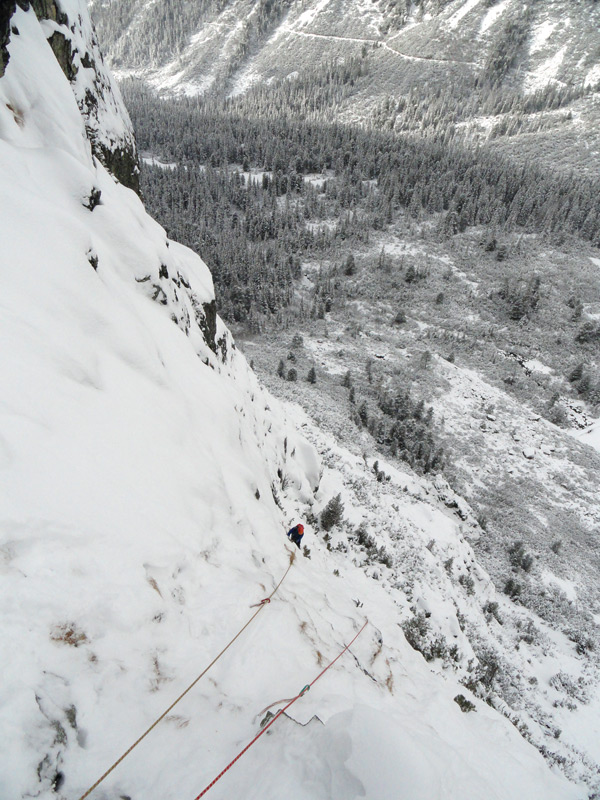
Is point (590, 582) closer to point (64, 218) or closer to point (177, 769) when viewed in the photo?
point (177, 769)

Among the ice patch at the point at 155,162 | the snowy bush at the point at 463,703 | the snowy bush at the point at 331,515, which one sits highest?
the snowy bush at the point at 463,703

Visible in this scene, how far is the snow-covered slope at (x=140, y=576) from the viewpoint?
299 centimetres

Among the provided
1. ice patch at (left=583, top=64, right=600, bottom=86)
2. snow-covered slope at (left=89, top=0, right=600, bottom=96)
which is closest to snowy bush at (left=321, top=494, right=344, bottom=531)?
ice patch at (left=583, top=64, right=600, bottom=86)

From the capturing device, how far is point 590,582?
15.9m

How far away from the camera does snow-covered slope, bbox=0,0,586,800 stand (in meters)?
2.99

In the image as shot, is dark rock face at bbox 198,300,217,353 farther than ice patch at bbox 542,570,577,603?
No

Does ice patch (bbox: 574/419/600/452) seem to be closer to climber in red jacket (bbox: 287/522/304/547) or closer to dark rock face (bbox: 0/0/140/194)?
climber in red jacket (bbox: 287/522/304/547)

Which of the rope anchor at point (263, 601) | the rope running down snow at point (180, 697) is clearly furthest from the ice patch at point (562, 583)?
the rope anchor at point (263, 601)

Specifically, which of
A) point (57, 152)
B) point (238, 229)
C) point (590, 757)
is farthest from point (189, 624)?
point (238, 229)

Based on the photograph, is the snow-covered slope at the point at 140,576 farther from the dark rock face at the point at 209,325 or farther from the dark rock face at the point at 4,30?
the dark rock face at the point at 209,325

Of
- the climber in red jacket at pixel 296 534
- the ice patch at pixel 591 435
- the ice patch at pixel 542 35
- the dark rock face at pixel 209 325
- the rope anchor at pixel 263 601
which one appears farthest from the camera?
the ice patch at pixel 542 35

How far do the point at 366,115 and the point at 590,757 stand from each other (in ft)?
447

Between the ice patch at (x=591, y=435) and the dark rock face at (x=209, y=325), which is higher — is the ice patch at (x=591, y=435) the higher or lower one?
the lower one

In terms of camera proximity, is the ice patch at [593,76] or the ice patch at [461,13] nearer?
the ice patch at [593,76]
